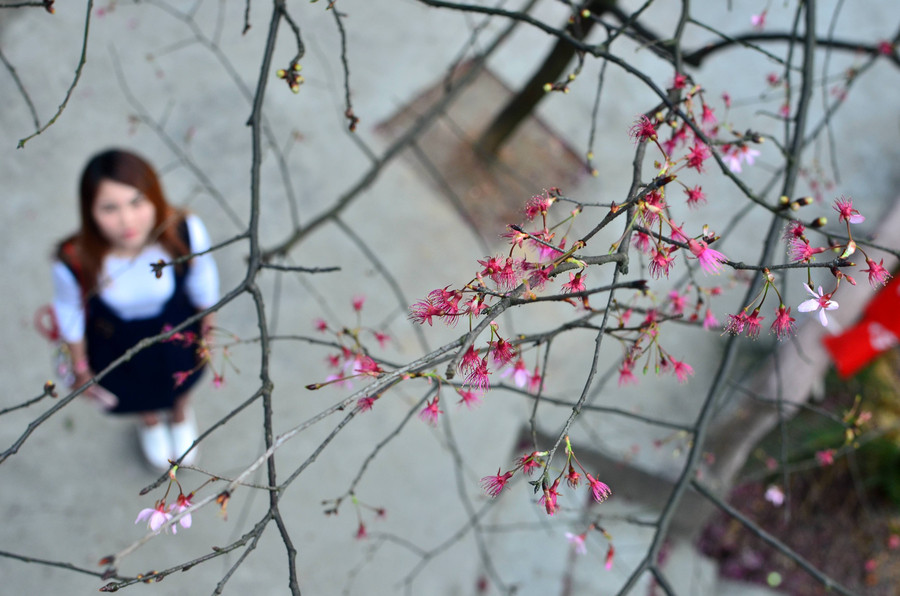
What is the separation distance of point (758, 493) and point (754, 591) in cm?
44

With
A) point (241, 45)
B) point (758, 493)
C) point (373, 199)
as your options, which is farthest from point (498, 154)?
point (758, 493)

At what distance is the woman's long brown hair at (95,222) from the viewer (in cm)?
198

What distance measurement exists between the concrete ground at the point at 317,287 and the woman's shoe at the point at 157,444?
0.30ft

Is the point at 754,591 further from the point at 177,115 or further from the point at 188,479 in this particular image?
the point at 177,115

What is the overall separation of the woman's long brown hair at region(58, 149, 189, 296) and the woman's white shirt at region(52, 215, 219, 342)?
25 mm

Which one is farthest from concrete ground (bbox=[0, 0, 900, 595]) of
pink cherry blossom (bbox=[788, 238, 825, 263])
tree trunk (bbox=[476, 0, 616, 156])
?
→ pink cherry blossom (bbox=[788, 238, 825, 263])

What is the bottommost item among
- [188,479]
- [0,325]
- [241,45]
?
[188,479]

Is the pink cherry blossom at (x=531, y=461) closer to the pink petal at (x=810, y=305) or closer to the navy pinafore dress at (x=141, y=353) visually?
the pink petal at (x=810, y=305)

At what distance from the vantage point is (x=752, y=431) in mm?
2645

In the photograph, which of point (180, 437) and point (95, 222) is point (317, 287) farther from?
point (95, 222)

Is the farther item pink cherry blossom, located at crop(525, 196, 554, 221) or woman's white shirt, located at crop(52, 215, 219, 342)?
woman's white shirt, located at crop(52, 215, 219, 342)

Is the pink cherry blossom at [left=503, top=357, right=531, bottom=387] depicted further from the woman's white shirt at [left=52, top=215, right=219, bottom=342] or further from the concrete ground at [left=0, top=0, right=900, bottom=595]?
the woman's white shirt at [left=52, top=215, right=219, bottom=342]

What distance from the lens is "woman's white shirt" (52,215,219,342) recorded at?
6.91 feet

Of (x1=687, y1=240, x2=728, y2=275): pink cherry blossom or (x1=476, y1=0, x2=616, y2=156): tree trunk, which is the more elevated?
(x1=476, y1=0, x2=616, y2=156): tree trunk
